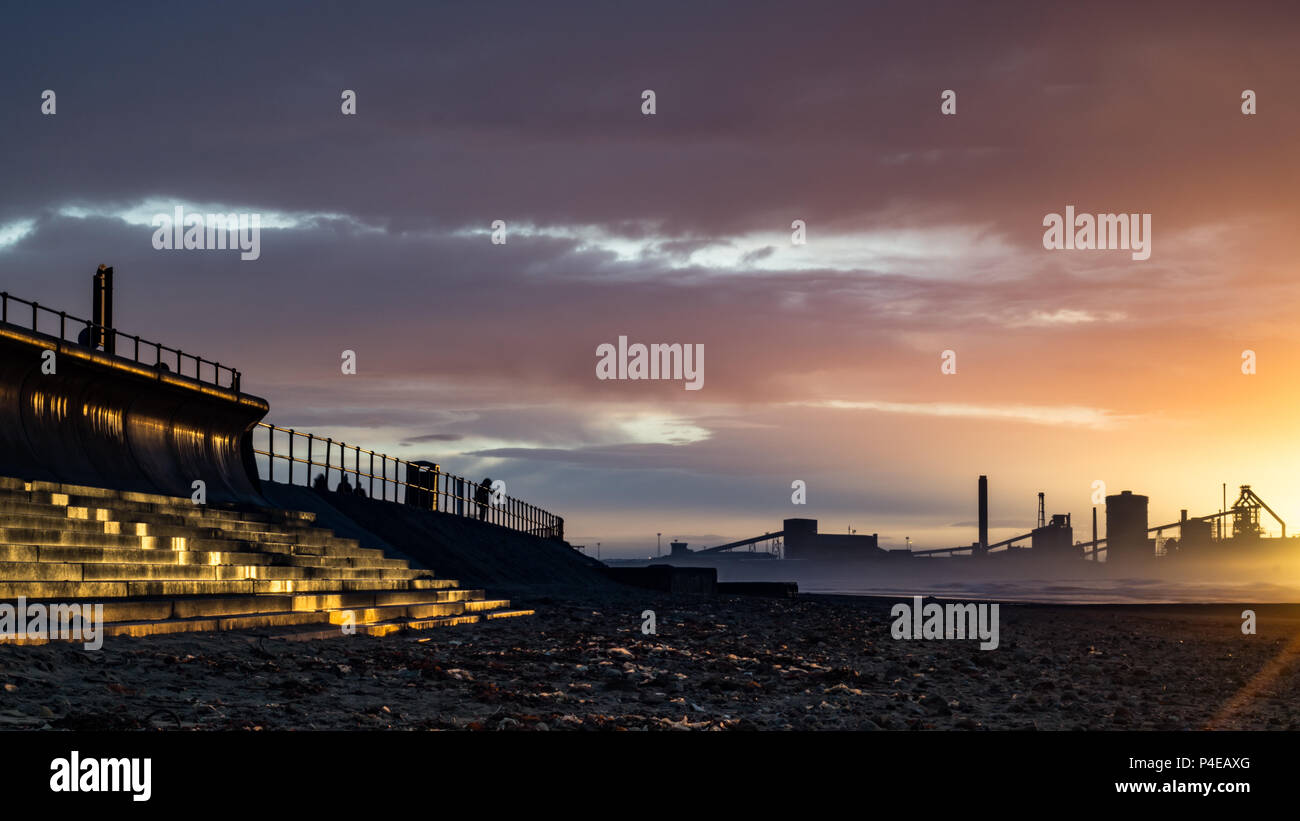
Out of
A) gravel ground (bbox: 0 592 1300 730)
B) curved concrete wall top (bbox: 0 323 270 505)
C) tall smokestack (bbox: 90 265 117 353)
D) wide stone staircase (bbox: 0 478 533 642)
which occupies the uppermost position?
tall smokestack (bbox: 90 265 117 353)

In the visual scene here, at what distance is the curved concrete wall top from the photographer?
64.3 feet

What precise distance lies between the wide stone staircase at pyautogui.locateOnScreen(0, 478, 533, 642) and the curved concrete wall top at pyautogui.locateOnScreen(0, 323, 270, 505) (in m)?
2.35

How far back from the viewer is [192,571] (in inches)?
654

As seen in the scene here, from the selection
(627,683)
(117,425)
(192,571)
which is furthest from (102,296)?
(627,683)

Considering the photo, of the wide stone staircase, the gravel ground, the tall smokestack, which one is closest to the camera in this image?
the gravel ground

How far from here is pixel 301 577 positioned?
19.2 meters

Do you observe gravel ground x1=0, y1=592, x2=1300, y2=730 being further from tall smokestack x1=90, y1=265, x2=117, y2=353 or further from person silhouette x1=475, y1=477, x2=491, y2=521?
person silhouette x1=475, y1=477, x2=491, y2=521

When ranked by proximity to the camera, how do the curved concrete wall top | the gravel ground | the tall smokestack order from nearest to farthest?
1. the gravel ground
2. the curved concrete wall top
3. the tall smokestack

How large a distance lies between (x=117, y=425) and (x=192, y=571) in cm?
726

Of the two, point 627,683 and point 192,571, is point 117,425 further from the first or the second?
point 627,683

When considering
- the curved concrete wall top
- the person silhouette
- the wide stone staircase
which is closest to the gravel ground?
the wide stone staircase
